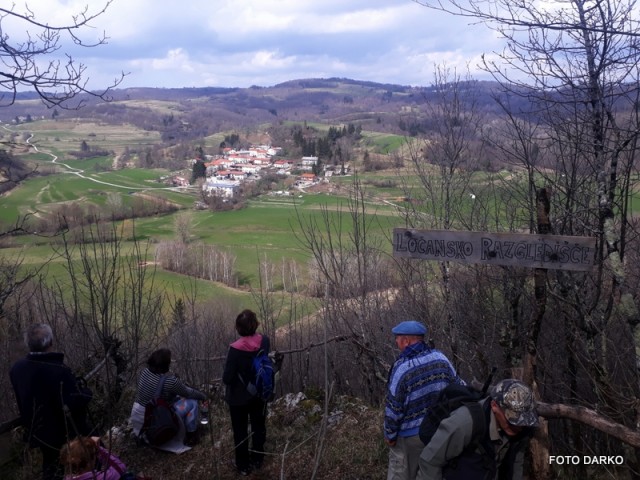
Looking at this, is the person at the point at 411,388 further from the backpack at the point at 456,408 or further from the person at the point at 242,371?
the person at the point at 242,371

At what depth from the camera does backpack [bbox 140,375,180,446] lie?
15.8 feet

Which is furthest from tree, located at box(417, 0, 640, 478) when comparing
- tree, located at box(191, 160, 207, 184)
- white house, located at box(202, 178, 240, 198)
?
tree, located at box(191, 160, 207, 184)

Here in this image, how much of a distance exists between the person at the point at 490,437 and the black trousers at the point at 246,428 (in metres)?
2.24

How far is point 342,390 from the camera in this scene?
7.60 metres

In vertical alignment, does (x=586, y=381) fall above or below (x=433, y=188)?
below

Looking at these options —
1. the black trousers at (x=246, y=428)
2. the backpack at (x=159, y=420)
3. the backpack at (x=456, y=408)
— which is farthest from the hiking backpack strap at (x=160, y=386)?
the backpack at (x=456, y=408)

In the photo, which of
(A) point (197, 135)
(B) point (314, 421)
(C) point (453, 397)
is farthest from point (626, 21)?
(A) point (197, 135)

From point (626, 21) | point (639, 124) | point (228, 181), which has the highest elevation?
point (626, 21)

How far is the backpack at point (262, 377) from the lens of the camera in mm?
4273

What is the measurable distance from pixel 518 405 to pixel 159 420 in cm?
364

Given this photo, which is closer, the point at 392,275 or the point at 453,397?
the point at 453,397

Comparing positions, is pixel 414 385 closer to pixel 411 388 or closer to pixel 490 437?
pixel 411 388

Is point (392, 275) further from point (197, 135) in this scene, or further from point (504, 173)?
point (197, 135)

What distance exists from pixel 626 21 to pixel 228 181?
192ft
